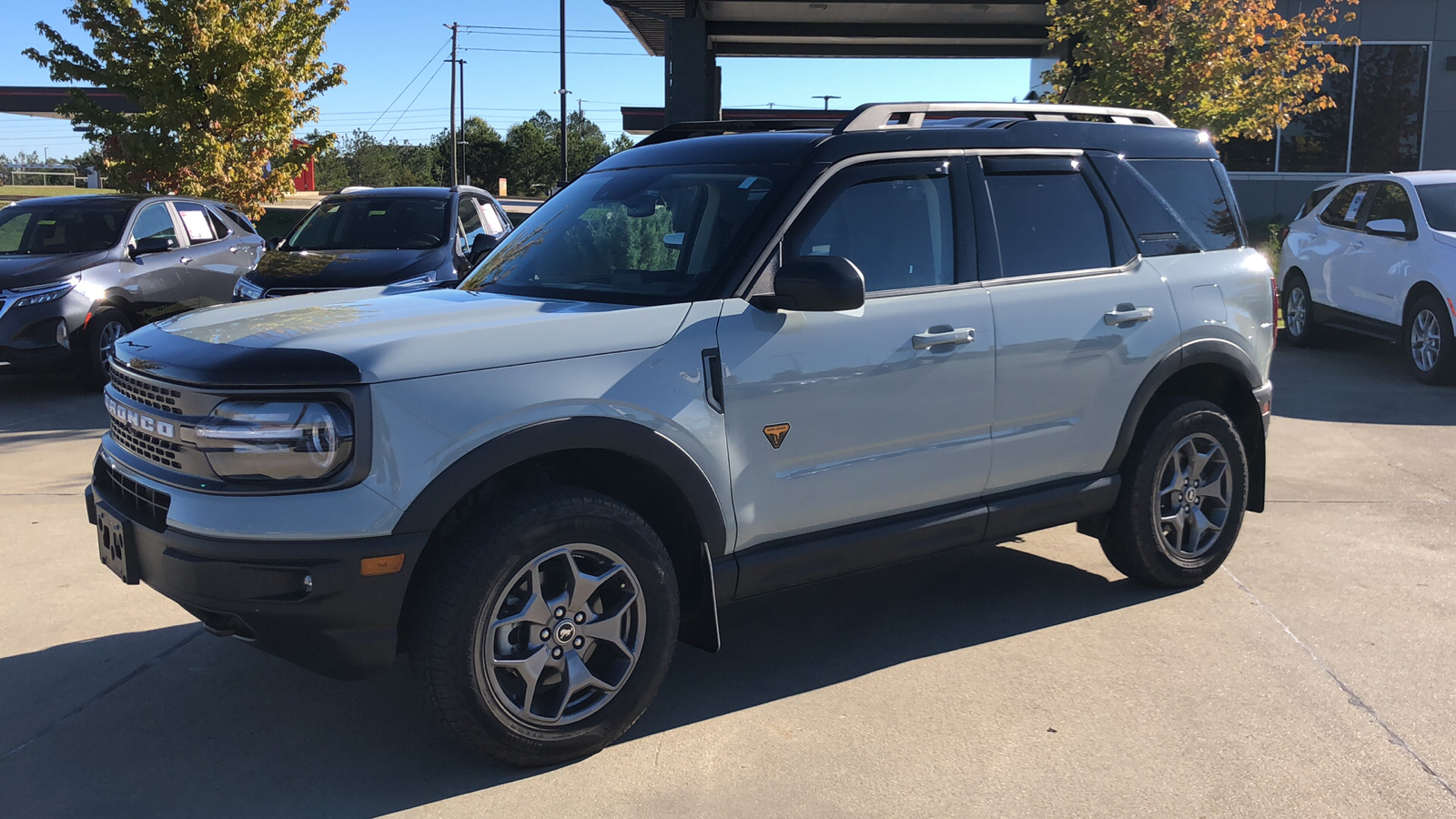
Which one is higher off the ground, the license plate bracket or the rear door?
the rear door

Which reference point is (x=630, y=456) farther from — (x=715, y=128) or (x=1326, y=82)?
(x=1326, y=82)

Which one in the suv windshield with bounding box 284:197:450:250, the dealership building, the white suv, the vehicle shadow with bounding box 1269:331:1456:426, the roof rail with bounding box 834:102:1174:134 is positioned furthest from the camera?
the dealership building

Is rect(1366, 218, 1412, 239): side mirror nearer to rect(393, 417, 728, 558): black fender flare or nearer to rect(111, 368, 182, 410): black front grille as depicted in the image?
rect(393, 417, 728, 558): black fender flare

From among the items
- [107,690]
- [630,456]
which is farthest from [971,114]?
[107,690]

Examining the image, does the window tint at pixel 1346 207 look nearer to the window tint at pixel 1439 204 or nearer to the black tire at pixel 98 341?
the window tint at pixel 1439 204

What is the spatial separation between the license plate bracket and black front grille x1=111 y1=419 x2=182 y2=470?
0.64 ft

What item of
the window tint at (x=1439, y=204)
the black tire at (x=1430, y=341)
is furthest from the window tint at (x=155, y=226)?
the window tint at (x=1439, y=204)

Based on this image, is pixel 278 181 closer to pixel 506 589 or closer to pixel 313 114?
pixel 313 114

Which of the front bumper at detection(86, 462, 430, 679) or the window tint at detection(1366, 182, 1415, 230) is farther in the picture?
the window tint at detection(1366, 182, 1415, 230)

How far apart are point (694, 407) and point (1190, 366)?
8.24ft

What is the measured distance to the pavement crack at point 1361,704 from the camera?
3.44 metres

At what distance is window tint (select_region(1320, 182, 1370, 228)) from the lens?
452 inches

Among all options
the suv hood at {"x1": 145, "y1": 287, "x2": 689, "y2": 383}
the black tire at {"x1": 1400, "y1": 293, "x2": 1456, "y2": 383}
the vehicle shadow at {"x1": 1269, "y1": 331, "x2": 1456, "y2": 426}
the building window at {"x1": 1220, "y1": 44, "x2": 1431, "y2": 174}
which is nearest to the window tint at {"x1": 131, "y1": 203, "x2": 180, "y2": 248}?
the suv hood at {"x1": 145, "y1": 287, "x2": 689, "y2": 383}

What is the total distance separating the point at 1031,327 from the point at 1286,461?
418 cm
